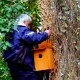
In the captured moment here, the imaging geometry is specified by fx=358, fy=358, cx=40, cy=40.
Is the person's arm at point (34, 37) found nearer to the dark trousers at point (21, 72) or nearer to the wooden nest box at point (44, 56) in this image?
the wooden nest box at point (44, 56)

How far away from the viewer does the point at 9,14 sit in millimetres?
5293

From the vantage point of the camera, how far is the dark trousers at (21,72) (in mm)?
5379

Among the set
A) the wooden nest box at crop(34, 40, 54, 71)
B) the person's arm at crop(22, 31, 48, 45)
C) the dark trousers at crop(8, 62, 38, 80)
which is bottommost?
the dark trousers at crop(8, 62, 38, 80)

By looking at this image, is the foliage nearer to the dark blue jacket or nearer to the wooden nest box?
the dark blue jacket

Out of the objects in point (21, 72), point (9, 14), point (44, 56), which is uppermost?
point (9, 14)

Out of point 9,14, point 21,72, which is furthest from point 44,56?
point 9,14

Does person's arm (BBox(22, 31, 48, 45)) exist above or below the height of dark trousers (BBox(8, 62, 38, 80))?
above

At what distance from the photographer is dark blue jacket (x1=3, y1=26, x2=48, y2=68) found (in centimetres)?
510

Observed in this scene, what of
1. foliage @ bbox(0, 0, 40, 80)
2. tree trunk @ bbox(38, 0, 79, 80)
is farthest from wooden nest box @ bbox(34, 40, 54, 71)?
foliage @ bbox(0, 0, 40, 80)

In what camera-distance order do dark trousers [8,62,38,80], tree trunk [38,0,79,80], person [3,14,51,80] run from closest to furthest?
tree trunk [38,0,79,80], person [3,14,51,80], dark trousers [8,62,38,80]

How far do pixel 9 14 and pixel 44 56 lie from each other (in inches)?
31.9

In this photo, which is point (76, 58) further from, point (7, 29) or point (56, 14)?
point (7, 29)

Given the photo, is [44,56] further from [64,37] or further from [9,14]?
[9,14]

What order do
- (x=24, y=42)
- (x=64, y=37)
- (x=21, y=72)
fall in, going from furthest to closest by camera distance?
(x=21, y=72) → (x=24, y=42) → (x=64, y=37)
